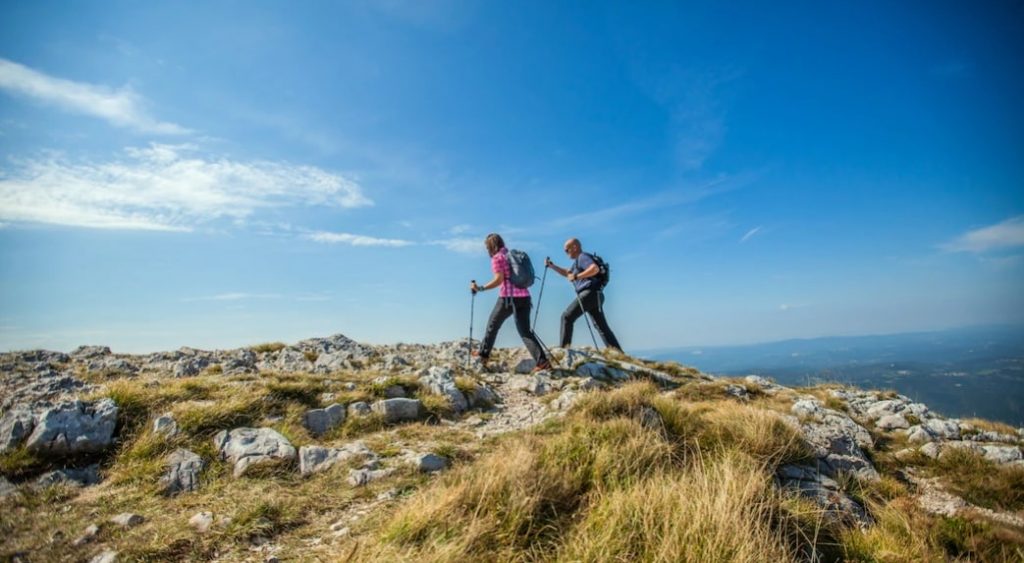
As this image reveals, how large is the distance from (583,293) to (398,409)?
22.8 feet

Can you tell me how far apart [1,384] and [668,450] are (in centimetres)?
1353

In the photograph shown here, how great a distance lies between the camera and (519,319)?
1069 cm

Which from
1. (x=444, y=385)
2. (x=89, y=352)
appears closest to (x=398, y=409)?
(x=444, y=385)

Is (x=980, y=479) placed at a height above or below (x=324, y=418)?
below

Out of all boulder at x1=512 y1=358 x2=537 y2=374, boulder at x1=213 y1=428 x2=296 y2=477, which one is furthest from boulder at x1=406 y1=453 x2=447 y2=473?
boulder at x1=512 y1=358 x2=537 y2=374

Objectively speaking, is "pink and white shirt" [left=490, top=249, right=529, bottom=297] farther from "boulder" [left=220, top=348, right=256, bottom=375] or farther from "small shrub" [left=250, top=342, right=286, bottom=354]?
"small shrub" [left=250, top=342, right=286, bottom=354]

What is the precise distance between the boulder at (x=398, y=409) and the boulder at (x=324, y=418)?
0.55 m

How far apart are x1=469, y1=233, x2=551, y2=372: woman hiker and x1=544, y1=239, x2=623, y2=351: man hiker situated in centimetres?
247

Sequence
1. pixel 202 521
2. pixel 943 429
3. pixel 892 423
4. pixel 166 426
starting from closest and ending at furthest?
1. pixel 202 521
2. pixel 166 426
3. pixel 943 429
4. pixel 892 423

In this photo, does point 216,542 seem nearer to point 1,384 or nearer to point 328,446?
point 328,446

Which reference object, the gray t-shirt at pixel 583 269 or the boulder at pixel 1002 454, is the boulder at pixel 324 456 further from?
the boulder at pixel 1002 454

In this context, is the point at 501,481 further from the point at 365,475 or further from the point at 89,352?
the point at 89,352

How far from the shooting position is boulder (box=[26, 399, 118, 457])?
5.53 m

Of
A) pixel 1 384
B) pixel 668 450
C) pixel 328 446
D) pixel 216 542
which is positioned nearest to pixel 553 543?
pixel 668 450
